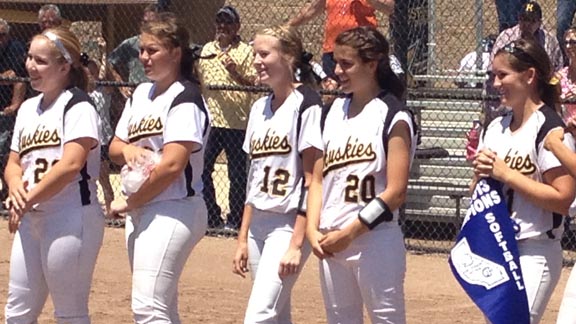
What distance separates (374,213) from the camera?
4.90 metres

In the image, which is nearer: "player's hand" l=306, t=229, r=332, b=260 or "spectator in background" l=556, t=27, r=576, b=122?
"player's hand" l=306, t=229, r=332, b=260

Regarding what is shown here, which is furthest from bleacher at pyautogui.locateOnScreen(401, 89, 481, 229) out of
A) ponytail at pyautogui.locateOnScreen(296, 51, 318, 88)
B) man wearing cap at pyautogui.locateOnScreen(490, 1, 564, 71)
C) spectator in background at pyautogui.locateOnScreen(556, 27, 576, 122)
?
ponytail at pyautogui.locateOnScreen(296, 51, 318, 88)

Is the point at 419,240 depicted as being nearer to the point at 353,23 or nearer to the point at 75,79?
the point at 353,23

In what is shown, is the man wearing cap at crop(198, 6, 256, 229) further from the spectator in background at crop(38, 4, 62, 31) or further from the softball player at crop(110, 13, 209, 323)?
the softball player at crop(110, 13, 209, 323)

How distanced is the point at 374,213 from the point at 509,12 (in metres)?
5.82

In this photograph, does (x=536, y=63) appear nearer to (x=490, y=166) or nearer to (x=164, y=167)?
(x=490, y=166)

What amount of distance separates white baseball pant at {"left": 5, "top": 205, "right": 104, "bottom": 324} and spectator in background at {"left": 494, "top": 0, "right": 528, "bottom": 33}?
5.63 m

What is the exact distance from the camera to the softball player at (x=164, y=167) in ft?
17.7

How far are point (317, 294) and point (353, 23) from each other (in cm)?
253

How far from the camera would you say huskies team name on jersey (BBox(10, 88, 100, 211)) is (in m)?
5.55

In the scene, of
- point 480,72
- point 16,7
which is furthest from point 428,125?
point 16,7

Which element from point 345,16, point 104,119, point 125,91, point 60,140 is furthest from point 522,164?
point 104,119

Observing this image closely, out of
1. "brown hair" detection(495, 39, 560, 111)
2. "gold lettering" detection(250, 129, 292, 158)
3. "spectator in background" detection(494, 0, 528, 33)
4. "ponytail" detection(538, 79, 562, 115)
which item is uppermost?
"spectator in background" detection(494, 0, 528, 33)

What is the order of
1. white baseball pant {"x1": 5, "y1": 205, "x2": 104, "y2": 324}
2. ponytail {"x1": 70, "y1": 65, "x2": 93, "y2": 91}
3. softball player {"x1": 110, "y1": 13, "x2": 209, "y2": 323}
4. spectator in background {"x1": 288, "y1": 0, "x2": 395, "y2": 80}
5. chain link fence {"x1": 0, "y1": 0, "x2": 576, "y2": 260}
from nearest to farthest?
softball player {"x1": 110, "y1": 13, "x2": 209, "y2": 323} < white baseball pant {"x1": 5, "y1": 205, "x2": 104, "y2": 324} < ponytail {"x1": 70, "y1": 65, "x2": 93, "y2": 91} < spectator in background {"x1": 288, "y1": 0, "x2": 395, "y2": 80} < chain link fence {"x1": 0, "y1": 0, "x2": 576, "y2": 260}
